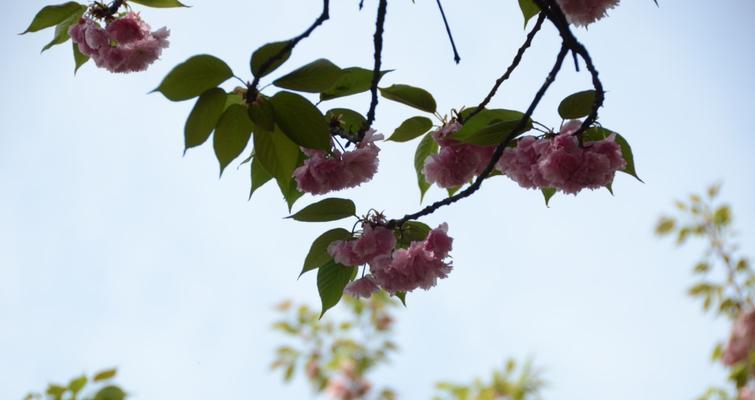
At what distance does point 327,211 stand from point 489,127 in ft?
1.35

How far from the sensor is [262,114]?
3.39ft

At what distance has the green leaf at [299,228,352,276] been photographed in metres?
1.32

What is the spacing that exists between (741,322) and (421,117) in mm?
804

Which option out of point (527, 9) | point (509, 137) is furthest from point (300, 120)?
point (527, 9)

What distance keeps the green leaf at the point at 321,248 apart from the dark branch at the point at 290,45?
1.34 ft

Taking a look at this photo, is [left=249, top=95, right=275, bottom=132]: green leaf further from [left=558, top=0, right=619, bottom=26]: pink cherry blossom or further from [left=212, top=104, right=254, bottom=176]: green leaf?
[left=558, top=0, right=619, bottom=26]: pink cherry blossom

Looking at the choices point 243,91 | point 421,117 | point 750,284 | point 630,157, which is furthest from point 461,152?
point 750,284

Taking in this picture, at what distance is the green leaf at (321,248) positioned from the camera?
52.0 inches

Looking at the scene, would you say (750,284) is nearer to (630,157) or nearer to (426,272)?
(630,157)

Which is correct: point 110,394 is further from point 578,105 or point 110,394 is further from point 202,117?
point 578,105

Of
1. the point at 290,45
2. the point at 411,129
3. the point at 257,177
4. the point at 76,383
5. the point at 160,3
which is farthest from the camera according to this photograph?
the point at 76,383

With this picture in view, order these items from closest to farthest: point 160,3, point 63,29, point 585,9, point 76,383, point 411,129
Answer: point 585,9 < point 411,129 < point 160,3 < point 63,29 < point 76,383

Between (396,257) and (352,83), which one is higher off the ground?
(352,83)

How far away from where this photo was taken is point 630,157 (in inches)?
49.8
